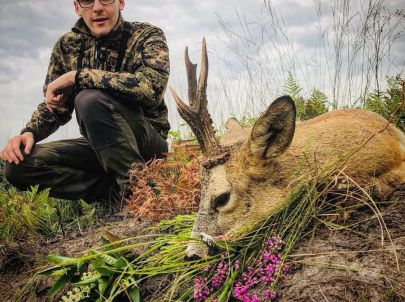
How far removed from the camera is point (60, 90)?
5.78 m

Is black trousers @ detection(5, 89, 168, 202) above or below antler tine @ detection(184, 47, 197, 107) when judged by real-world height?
below

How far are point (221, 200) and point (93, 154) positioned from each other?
3561 millimetres

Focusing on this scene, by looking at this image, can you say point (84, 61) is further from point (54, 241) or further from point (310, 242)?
point (310, 242)

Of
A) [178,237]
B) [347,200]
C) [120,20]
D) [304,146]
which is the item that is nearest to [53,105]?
[120,20]

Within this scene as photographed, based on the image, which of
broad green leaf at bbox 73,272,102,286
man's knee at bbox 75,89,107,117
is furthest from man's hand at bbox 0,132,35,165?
broad green leaf at bbox 73,272,102,286

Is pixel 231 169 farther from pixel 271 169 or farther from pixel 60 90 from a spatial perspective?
pixel 60 90

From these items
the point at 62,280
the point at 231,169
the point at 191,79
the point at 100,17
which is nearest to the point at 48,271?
the point at 62,280

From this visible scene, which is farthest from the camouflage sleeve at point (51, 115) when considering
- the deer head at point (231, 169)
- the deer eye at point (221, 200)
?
the deer eye at point (221, 200)

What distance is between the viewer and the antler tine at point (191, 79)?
10.7 feet

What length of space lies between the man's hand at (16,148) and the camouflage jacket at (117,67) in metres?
0.22

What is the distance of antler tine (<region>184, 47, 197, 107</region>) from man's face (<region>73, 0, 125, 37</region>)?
305cm

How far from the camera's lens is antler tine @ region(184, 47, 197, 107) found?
3273 mm

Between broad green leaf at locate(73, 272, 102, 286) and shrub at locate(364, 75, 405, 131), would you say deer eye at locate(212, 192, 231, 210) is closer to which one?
broad green leaf at locate(73, 272, 102, 286)

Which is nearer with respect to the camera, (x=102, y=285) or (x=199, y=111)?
(x=102, y=285)
